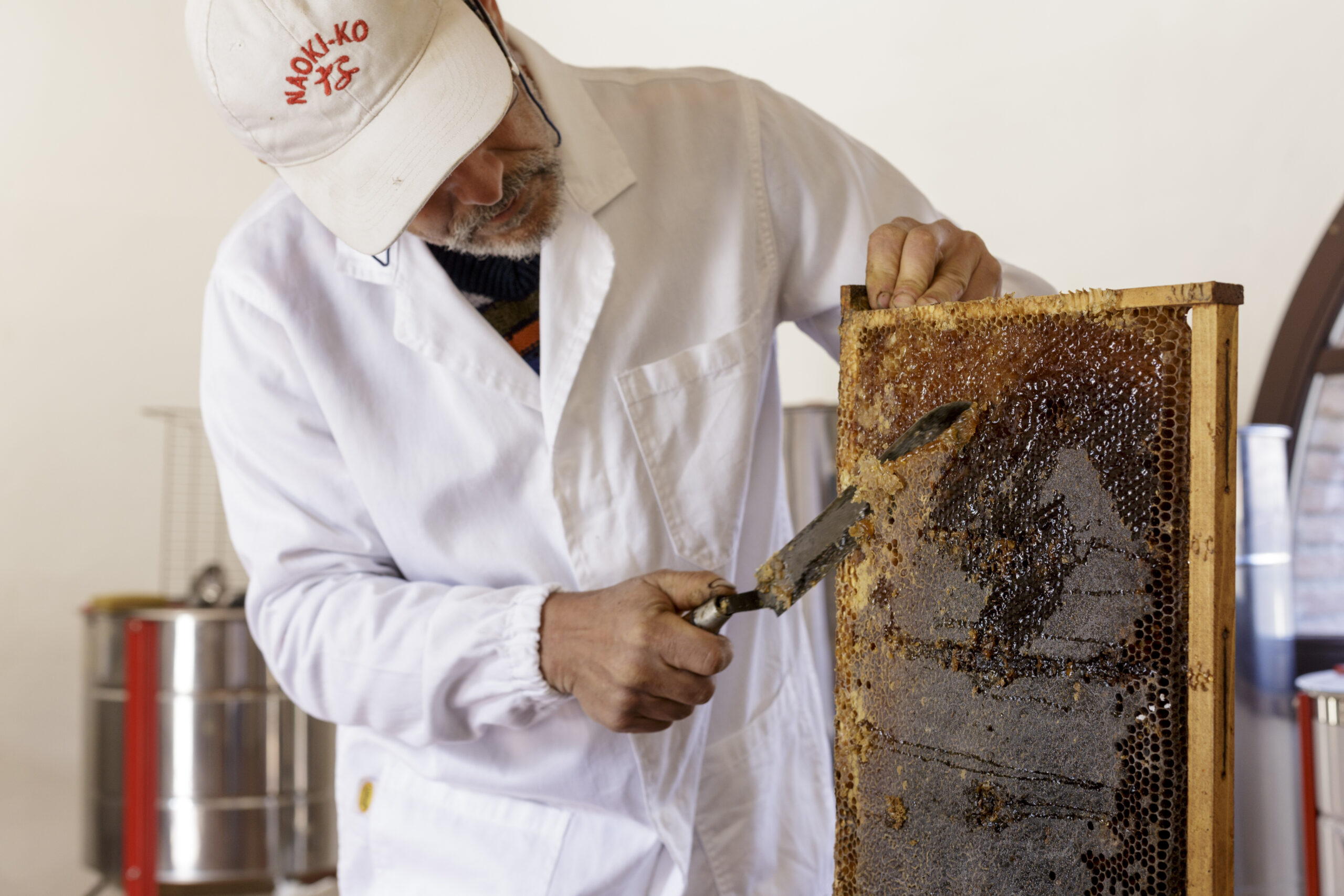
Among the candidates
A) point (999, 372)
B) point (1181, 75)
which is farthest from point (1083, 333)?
point (1181, 75)

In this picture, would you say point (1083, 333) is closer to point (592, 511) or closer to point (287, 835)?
point (592, 511)

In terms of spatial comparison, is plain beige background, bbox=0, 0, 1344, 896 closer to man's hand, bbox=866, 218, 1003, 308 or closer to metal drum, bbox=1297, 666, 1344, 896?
metal drum, bbox=1297, 666, 1344, 896

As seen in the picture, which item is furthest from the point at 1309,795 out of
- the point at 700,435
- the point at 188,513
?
the point at 188,513

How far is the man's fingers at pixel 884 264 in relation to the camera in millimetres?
937

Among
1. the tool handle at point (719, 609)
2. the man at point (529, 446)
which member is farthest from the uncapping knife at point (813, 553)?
the man at point (529, 446)

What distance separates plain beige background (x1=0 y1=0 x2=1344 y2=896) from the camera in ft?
7.89

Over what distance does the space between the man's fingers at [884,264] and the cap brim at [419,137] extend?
14.9 inches

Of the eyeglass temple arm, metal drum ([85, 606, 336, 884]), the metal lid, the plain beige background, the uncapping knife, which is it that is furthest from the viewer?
metal drum ([85, 606, 336, 884])

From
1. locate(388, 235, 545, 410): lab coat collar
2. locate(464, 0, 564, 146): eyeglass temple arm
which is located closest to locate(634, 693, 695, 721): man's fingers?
locate(388, 235, 545, 410): lab coat collar

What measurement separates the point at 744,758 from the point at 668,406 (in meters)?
0.44

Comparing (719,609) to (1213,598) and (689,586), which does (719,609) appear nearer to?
(689,586)

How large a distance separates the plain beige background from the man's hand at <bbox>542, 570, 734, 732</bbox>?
79.0 inches

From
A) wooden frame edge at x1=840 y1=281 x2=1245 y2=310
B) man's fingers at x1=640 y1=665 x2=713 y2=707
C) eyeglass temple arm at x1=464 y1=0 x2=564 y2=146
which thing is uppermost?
eyeglass temple arm at x1=464 y1=0 x2=564 y2=146

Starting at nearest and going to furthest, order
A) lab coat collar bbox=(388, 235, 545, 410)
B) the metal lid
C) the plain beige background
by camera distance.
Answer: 1. lab coat collar bbox=(388, 235, 545, 410)
2. the metal lid
3. the plain beige background
